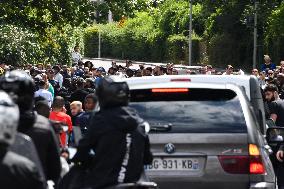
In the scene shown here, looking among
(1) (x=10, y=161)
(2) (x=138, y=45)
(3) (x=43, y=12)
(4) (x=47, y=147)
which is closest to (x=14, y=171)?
(1) (x=10, y=161)

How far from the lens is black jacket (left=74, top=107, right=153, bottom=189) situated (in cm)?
666

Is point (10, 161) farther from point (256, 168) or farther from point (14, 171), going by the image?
point (256, 168)

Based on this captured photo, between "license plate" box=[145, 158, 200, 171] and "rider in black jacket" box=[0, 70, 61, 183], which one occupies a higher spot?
"rider in black jacket" box=[0, 70, 61, 183]

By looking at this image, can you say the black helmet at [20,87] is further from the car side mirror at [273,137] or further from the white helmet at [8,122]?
the car side mirror at [273,137]

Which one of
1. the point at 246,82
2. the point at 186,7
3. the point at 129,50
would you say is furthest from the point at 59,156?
the point at 129,50

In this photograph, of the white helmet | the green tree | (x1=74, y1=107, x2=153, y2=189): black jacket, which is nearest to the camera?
the white helmet

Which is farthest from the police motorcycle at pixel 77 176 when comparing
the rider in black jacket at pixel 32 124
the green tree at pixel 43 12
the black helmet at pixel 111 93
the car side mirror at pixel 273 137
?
the green tree at pixel 43 12

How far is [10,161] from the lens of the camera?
4.67 metres

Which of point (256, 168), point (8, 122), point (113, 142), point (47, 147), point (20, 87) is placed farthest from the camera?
point (256, 168)

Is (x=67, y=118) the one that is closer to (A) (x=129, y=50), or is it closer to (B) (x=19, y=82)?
(B) (x=19, y=82)

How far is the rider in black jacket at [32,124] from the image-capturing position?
5.85m

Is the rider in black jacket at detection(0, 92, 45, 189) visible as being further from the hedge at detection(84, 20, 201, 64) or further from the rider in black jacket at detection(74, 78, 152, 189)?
the hedge at detection(84, 20, 201, 64)

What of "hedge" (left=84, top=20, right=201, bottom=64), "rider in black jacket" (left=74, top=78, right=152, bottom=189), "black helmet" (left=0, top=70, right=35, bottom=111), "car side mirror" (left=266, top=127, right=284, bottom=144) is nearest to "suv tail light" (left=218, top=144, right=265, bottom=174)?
"car side mirror" (left=266, top=127, right=284, bottom=144)

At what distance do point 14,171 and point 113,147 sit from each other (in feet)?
6.62
